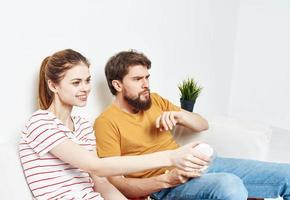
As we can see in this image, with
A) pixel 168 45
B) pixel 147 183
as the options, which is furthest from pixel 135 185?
pixel 168 45

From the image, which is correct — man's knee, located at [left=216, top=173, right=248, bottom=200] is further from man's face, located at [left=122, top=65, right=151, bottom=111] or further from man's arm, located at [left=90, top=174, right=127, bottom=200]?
man's face, located at [left=122, top=65, right=151, bottom=111]

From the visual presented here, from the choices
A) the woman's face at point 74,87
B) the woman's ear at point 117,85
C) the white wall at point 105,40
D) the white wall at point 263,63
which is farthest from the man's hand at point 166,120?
the white wall at point 263,63

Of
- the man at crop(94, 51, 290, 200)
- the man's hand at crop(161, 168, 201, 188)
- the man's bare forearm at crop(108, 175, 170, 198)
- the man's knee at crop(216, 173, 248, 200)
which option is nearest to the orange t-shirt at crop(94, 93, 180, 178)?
the man at crop(94, 51, 290, 200)

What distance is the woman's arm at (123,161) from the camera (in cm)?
156

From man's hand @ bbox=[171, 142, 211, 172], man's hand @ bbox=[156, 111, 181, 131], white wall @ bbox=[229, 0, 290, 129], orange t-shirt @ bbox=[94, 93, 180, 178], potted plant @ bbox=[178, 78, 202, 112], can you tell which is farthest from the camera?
white wall @ bbox=[229, 0, 290, 129]

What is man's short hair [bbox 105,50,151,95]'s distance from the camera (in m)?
2.14

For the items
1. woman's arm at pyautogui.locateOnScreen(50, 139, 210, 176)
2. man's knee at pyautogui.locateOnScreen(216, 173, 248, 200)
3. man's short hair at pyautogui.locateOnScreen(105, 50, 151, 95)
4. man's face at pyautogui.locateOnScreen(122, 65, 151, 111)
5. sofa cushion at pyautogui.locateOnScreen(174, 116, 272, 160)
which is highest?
man's short hair at pyautogui.locateOnScreen(105, 50, 151, 95)

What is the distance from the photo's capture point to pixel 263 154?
7.53 ft

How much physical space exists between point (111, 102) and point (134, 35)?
1.39ft

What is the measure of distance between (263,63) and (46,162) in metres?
3.31

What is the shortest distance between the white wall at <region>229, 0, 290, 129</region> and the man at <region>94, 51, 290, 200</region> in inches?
91.3

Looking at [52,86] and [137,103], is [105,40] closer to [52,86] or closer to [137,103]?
[137,103]

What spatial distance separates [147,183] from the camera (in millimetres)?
1866

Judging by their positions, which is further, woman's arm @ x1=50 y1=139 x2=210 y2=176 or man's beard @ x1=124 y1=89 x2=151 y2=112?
man's beard @ x1=124 y1=89 x2=151 y2=112
